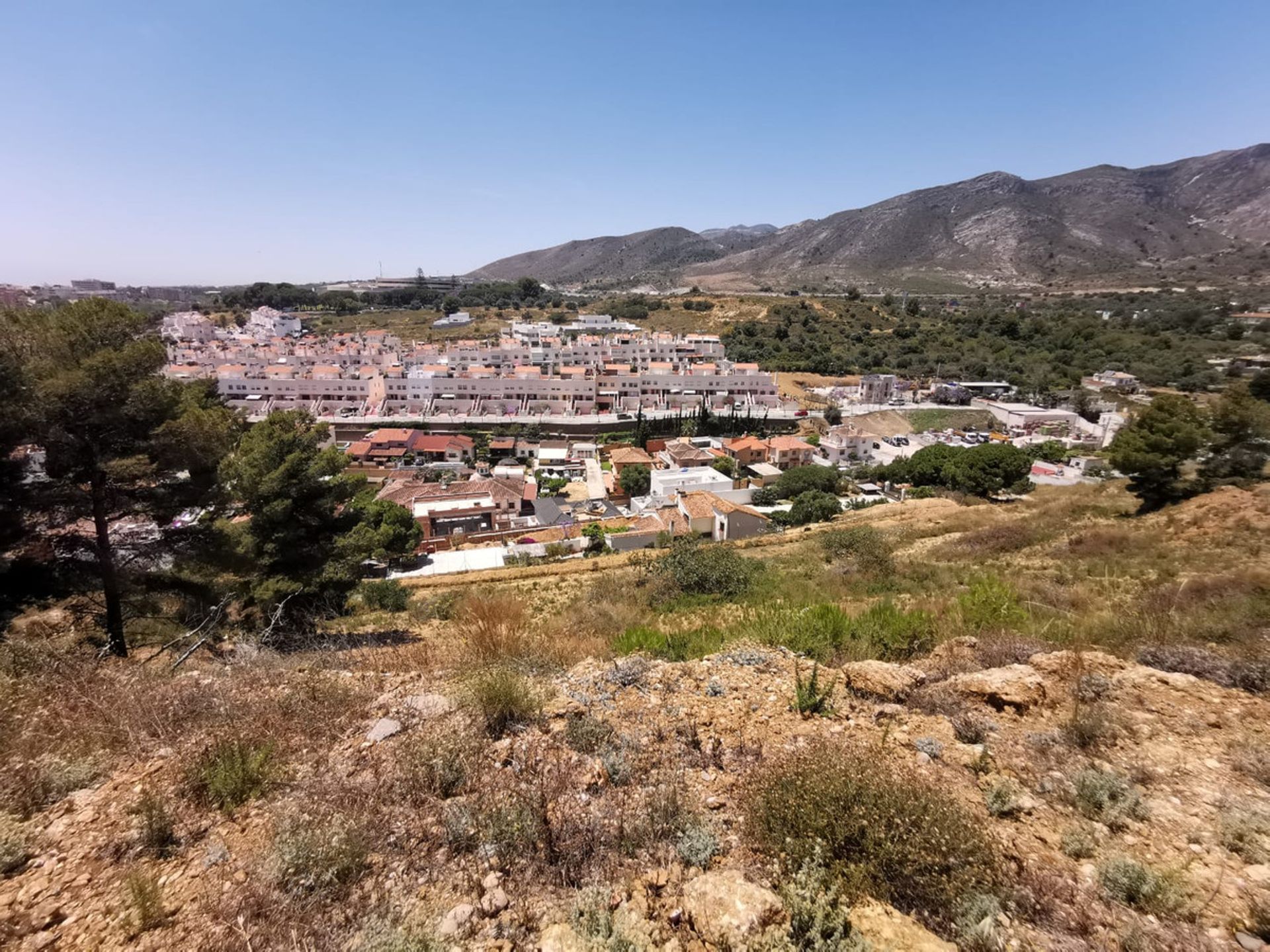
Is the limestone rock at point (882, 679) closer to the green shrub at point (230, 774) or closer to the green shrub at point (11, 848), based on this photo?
the green shrub at point (230, 774)

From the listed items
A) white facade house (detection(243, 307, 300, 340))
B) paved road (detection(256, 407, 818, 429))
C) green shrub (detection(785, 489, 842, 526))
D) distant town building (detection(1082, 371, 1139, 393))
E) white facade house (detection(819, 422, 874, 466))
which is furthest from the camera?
white facade house (detection(243, 307, 300, 340))

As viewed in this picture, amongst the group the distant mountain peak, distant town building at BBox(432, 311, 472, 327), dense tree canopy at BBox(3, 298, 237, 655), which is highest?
the distant mountain peak

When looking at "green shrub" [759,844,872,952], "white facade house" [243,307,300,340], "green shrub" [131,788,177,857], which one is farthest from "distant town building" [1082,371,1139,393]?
"white facade house" [243,307,300,340]

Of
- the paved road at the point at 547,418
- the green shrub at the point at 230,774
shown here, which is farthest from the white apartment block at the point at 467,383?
the green shrub at the point at 230,774

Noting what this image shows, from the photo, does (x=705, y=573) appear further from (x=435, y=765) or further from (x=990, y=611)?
(x=435, y=765)

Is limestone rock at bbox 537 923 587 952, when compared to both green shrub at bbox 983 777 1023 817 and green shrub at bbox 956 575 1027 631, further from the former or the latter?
green shrub at bbox 956 575 1027 631

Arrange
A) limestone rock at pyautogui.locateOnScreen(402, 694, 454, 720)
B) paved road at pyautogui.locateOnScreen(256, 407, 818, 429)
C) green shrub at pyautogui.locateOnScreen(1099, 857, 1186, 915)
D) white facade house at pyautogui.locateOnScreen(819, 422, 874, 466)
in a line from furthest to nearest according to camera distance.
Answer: paved road at pyautogui.locateOnScreen(256, 407, 818, 429), white facade house at pyautogui.locateOnScreen(819, 422, 874, 466), limestone rock at pyautogui.locateOnScreen(402, 694, 454, 720), green shrub at pyautogui.locateOnScreen(1099, 857, 1186, 915)
